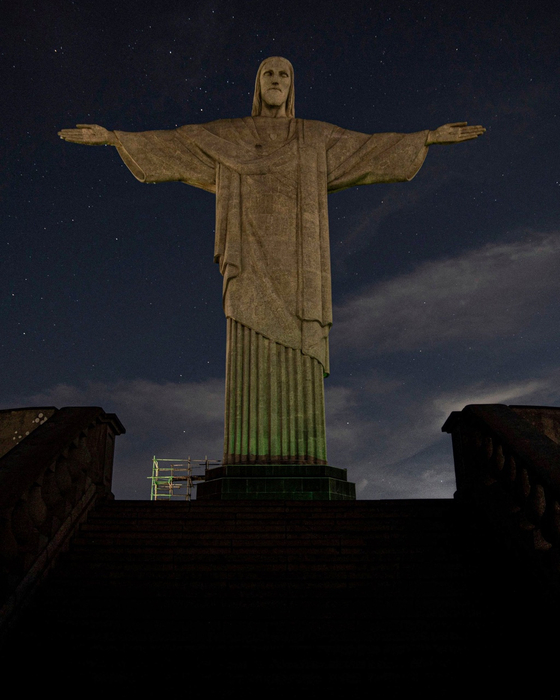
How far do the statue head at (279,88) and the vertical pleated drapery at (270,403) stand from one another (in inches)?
141

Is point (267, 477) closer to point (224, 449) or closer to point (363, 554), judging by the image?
point (224, 449)

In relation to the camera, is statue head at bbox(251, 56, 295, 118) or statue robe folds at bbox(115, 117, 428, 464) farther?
statue head at bbox(251, 56, 295, 118)

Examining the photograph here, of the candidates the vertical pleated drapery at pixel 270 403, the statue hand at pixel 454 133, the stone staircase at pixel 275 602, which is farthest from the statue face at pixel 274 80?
the stone staircase at pixel 275 602

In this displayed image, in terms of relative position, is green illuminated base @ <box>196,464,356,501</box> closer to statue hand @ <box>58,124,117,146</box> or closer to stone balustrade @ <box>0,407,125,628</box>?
stone balustrade @ <box>0,407,125,628</box>

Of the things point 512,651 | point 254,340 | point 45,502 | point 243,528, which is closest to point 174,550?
point 243,528

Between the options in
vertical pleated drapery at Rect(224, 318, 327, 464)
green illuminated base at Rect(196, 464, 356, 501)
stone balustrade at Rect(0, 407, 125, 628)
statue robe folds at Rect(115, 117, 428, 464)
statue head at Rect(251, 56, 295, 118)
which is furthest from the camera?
statue head at Rect(251, 56, 295, 118)

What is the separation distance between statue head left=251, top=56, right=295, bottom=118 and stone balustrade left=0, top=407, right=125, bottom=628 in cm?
555

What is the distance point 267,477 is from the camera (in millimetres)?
8359

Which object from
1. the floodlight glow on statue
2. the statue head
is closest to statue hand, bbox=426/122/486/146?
the floodlight glow on statue

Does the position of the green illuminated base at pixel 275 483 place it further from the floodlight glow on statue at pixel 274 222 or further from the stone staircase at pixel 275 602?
the stone staircase at pixel 275 602

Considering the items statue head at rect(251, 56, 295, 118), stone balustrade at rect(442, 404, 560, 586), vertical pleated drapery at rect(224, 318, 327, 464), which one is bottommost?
stone balustrade at rect(442, 404, 560, 586)

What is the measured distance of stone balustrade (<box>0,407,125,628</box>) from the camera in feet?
16.1

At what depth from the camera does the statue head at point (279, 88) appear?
10.1 meters

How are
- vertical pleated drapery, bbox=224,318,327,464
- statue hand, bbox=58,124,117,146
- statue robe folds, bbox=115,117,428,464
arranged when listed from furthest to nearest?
statue hand, bbox=58,124,117,146 < statue robe folds, bbox=115,117,428,464 < vertical pleated drapery, bbox=224,318,327,464
